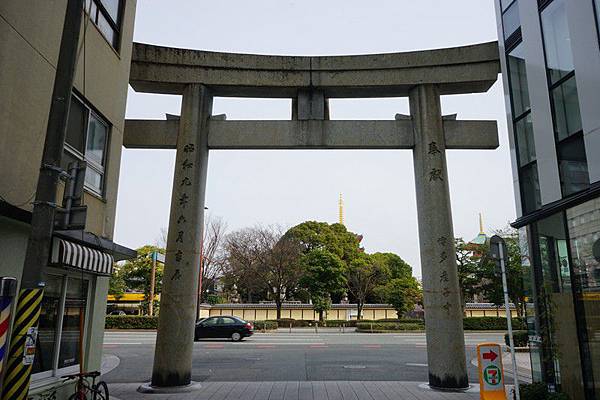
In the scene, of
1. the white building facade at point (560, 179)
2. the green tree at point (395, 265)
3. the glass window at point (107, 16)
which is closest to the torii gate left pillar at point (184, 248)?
the glass window at point (107, 16)

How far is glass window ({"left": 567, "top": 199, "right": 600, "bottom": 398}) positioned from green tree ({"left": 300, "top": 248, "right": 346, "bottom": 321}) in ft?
98.0

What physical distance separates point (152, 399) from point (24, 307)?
530 centimetres

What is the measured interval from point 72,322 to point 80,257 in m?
1.93

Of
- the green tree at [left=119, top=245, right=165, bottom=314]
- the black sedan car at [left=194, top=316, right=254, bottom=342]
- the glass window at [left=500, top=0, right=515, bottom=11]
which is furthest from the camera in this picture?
the green tree at [left=119, top=245, right=165, bottom=314]

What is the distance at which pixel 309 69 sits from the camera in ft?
36.9

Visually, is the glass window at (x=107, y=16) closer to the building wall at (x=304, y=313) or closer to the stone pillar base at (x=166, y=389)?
the stone pillar base at (x=166, y=389)

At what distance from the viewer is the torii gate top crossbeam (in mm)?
11094

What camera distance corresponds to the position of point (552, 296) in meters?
8.58

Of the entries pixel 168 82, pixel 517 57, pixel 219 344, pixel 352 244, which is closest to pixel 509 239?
pixel 352 244

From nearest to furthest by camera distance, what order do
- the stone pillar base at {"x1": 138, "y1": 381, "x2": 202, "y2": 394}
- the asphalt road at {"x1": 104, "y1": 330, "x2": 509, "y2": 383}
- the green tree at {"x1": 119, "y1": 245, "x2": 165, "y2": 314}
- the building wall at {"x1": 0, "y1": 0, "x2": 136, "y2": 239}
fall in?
the building wall at {"x1": 0, "y1": 0, "x2": 136, "y2": 239} → the stone pillar base at {"x1": 138, "y1": 381, "x2": 202, "y2": 394} → the asphalt road at {"x1": 104, "y1": 330, "x2": 509, "y2": 383} → the green tree at {"x1": 119, "y1": 245, "x2": 165, "y2": 314}

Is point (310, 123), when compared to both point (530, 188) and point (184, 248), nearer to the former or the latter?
point (184, 248)

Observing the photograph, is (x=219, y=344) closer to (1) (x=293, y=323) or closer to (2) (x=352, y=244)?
(1) (x=293, y=323)

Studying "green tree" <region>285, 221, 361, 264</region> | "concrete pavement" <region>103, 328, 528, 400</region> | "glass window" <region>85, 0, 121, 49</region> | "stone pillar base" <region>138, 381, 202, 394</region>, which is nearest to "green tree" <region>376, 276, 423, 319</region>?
"green tree" <region>285, 221, 361, 264</region>

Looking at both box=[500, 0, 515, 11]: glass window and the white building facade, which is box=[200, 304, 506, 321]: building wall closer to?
the white building facade
